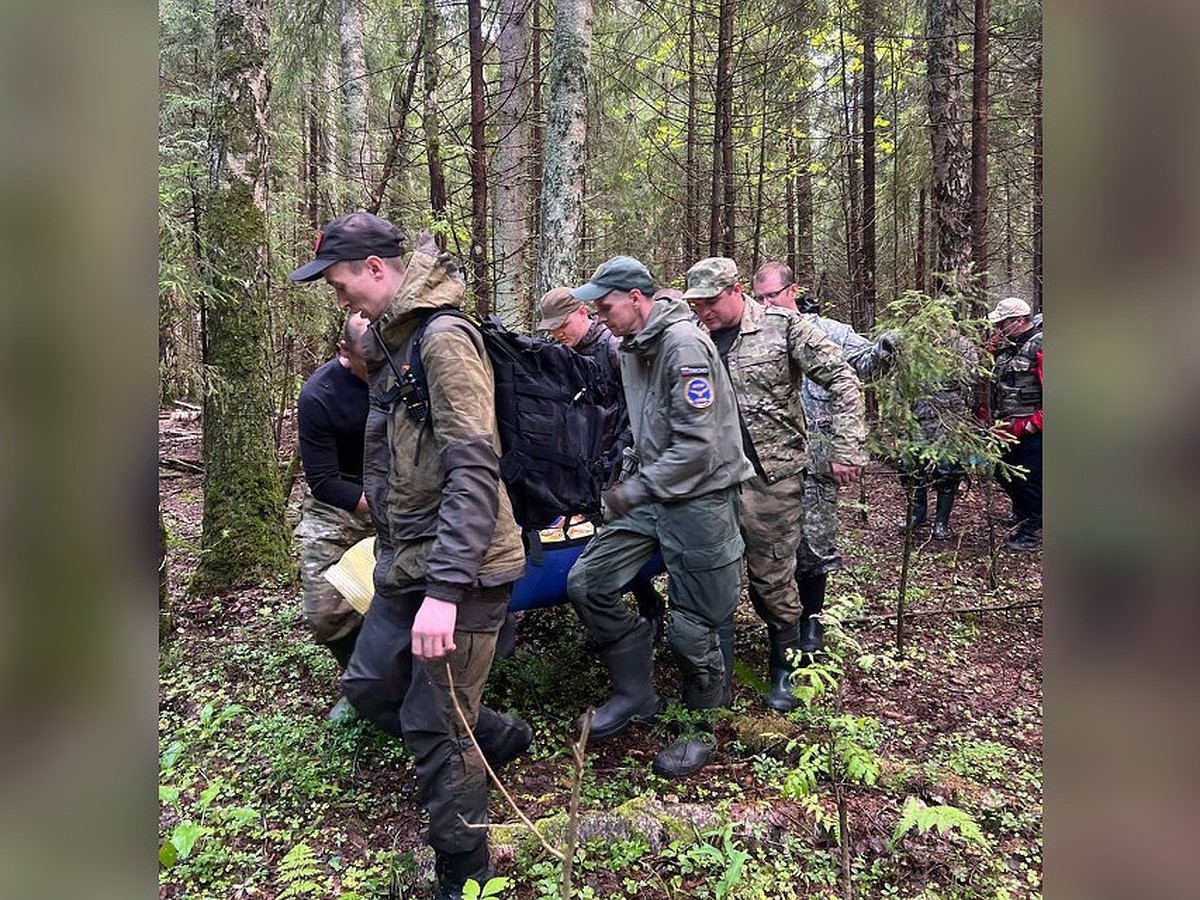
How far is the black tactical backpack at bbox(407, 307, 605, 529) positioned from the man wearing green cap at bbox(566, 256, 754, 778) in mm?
577

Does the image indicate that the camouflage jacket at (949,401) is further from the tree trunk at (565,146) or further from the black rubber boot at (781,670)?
the tree trunk at (565,146)

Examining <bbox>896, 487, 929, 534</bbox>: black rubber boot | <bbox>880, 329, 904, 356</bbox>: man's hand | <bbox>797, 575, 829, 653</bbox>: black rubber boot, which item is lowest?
<bbox>797, 575, 829, 653</bbox>: black rubber boot

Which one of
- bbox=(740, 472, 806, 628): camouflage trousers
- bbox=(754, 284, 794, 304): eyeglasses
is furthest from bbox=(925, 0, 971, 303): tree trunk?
bbox=(740, 472, 806, 628): camouflage trousers

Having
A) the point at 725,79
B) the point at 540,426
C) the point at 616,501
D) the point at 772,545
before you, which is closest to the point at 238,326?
the point at 616,501

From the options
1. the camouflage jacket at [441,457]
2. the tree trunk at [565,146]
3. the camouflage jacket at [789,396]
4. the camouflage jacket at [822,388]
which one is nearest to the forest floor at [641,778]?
the camouflage jacket at [441,457]

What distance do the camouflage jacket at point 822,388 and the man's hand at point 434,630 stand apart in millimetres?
2943

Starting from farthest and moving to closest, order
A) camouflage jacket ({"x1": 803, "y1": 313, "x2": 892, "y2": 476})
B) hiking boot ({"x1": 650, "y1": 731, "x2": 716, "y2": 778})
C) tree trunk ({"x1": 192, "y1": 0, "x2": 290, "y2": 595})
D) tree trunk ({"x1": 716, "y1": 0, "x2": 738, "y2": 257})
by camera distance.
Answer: tree trunk ({"x1": 716, "y1": 0, "x2": 738, "y2": 257}), tree trunk ({"x1": 192, "y1": 0, "x2": 290, "y2": 595}), camouflage jacket ({"x1": 803, "y1": 313, "x2": 892, "y2": 476}), hiking boot ({"x1": 650, "y1": 731, "x2": 716, "y2": 778})

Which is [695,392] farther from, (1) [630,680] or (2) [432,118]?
(2) [432,118]

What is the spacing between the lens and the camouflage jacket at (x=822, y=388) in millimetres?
5539

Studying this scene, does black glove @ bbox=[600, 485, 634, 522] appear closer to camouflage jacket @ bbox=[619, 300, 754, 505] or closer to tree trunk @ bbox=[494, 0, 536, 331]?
camouflage jacket @ bbox=[619, 300, 754, 505]

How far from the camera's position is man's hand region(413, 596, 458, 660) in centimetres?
272

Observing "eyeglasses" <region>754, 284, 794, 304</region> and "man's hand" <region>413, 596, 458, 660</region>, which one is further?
"eyeglasses" <region>754, 284, 794, 304</region>
